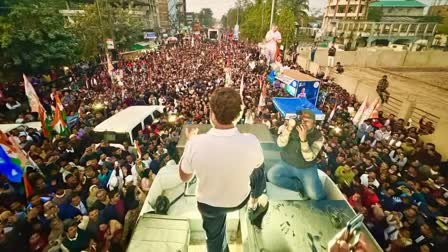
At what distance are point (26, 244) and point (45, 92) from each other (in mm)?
12352

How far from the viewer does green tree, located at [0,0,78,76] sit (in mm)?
14141

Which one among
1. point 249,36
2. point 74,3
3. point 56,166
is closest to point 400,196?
point 56,166

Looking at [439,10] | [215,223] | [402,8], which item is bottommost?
[215,223]

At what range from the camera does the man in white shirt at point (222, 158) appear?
1786 millimetres

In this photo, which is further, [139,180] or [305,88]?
[305,88]

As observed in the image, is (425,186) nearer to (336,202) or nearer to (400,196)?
(400,196)

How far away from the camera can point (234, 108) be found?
178cm

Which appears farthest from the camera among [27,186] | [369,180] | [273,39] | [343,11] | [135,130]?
[343,11]

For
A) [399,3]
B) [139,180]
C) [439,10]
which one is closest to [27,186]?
[139,180]

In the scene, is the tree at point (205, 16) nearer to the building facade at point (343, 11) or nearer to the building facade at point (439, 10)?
the building facade at point (343, 11)

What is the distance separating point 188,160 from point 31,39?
1779 centimetres

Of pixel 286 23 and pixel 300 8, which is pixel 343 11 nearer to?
pixel 300 8

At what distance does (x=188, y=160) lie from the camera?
1.86 m

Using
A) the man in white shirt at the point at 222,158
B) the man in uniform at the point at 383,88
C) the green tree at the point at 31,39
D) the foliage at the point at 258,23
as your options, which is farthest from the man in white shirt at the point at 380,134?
the foliage at the point at 258,23
